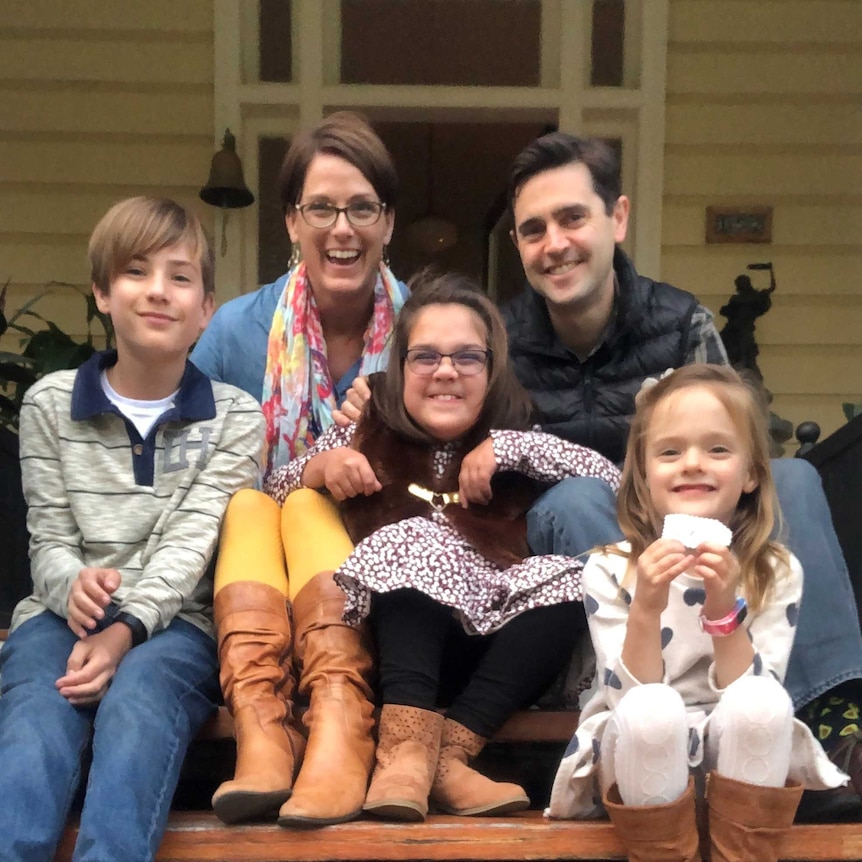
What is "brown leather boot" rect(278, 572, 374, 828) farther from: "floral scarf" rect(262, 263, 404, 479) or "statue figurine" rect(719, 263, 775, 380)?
"statue figurine" rect(719, 263, 775, 380)

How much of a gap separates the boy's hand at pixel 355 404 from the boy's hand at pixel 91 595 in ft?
1.96

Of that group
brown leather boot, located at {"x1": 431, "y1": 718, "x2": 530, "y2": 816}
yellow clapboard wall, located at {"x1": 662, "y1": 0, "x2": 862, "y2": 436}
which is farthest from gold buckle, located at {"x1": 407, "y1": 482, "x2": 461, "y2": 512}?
yellow clapboard wall, located at {"x1": 662, "y1": 0, "x2": 862, "y2": 436}

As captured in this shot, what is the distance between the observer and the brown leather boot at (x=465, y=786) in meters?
1.62

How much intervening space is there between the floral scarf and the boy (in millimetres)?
279

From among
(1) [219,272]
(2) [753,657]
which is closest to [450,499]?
(2) [753,657]

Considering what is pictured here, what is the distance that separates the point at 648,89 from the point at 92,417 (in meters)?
2.89

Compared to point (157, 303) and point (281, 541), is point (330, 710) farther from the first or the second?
point (157, 303)

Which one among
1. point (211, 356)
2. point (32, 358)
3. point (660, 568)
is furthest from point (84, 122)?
point (660, 568)

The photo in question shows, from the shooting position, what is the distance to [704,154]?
4.18 metres

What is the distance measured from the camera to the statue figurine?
4055 mm

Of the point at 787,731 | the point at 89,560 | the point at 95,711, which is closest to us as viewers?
the point at 787,731

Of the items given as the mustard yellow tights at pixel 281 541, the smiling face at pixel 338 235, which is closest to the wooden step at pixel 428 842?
the mustard yellow tights at pixel 281 541

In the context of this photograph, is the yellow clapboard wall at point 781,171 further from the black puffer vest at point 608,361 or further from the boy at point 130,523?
the boy at point 130,523

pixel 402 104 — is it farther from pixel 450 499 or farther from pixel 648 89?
pixel 450 499
